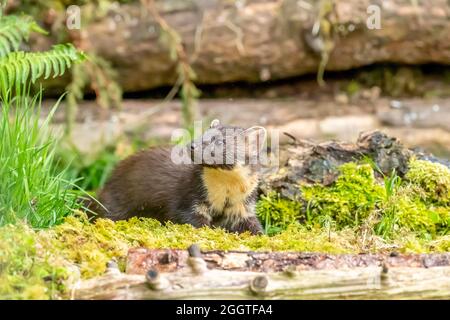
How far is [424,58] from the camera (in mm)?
10227

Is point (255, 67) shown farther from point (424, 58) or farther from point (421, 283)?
point (421, 283)

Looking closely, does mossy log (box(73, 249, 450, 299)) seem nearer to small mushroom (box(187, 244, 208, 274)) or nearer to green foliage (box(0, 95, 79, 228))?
small mushroom (box(187, 244, 208, 274))

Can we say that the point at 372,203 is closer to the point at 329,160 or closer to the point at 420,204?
the point at 420,204

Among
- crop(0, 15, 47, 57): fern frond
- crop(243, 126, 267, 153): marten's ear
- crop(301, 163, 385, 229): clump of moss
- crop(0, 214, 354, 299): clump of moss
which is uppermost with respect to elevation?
crop(0, 15, 47, 57): fern frond

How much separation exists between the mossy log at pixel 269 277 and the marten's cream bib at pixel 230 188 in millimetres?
1748

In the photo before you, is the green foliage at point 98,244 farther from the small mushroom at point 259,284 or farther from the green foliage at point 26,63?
the green foliage at point 26,63

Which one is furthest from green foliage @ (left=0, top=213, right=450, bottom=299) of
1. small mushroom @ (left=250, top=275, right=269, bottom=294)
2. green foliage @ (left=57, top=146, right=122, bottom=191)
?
green foliage @ (left=57, top=146, right=122, bottom=191)

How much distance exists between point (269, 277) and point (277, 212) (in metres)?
2.36

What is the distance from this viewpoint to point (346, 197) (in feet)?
22.4

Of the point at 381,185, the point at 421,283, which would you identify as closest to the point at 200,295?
the point at 421,283

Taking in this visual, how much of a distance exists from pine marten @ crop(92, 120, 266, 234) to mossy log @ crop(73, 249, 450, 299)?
165cm

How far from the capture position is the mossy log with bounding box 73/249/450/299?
4504mm

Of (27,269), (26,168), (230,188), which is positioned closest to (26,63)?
(26,168)

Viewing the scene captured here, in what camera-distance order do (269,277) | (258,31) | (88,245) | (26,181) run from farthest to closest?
1. (258,31)
2. (26,181)
3. (88,245)
4. (269,277)
